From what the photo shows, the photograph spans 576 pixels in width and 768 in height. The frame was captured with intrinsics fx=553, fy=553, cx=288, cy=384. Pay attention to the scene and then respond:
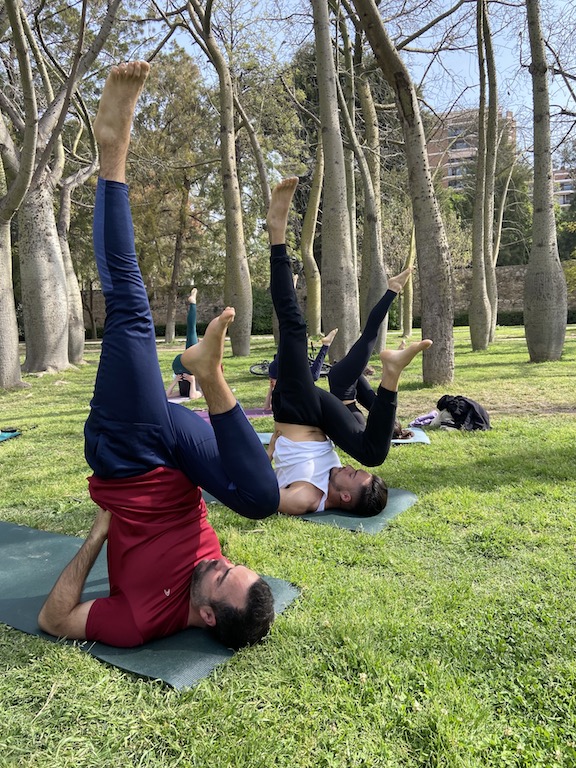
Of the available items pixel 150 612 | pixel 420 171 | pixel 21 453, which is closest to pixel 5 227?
pixel 21 453

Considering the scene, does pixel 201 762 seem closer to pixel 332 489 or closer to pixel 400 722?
pixel 400 722

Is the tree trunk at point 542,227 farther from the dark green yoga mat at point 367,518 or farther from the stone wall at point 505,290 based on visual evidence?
the stone wall at point 505,290

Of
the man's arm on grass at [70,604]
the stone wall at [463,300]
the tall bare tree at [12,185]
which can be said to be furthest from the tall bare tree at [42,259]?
the stone wall at [463,300]

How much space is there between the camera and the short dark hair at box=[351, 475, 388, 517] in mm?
4117

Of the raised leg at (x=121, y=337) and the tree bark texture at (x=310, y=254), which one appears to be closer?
the raised leg at (x=121, y=337)

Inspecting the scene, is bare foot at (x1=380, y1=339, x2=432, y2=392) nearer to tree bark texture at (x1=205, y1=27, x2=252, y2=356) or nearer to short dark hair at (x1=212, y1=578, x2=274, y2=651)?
short dark hair at (x1=212, y1=578, x2=274, y2=651)

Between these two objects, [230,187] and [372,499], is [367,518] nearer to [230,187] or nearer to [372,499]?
[372,499]

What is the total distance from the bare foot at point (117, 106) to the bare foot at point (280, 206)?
3.67ft

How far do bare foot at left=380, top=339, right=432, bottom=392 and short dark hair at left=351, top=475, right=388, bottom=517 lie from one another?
0.96 metres

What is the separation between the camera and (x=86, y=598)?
9.81 ft

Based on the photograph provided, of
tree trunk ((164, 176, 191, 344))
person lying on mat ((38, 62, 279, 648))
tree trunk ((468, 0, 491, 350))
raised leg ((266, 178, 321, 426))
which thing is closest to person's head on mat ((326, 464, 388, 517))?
raised leg ((266, 178, 321, 426))

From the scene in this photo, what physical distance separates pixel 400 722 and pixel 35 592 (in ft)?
6.84

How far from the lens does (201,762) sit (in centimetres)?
189

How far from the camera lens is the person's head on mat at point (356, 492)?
4129 mm
